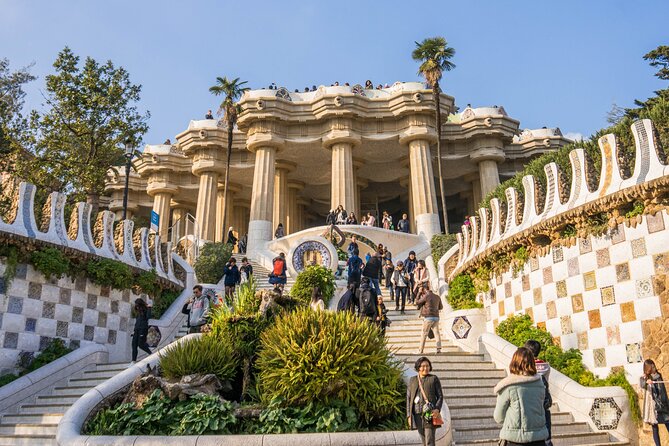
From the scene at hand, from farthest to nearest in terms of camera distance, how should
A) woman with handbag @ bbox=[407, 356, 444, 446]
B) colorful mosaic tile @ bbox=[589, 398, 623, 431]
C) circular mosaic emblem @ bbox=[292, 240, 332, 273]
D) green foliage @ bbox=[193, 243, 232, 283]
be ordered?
green foliage @ bbox=[193, 243, 232, 283] < circular mosaic emblem @ bbox=[292, 240, 332, 273] < colorful mosaic tile @ bbox=[589, 398, 623, 431] < woman with handbag @ bbox=[407, 356, 444, 446]

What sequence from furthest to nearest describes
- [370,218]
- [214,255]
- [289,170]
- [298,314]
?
[289,170]
[370,218]
[214,255]
[298,314]

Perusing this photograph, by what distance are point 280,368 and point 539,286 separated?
6.00 m

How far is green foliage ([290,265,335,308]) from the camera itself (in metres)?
16.2

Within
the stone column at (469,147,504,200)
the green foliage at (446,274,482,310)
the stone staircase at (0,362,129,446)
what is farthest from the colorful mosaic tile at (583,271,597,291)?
the stone column at (469,147,504,200)

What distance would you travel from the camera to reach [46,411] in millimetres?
10547

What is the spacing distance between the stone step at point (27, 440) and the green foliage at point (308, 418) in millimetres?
3587

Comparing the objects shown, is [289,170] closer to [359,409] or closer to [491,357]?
[491,357]

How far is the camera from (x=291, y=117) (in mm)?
34906

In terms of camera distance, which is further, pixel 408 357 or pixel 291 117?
pixel 291 117

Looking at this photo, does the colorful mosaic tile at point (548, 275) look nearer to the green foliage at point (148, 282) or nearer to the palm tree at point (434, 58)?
the green foliage at point (148, 282)

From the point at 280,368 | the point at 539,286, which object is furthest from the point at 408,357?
the point at 280,368

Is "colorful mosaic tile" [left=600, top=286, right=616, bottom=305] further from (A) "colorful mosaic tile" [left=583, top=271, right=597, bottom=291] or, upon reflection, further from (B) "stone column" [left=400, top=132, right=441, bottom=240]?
(B) "stone column" [left=400, top=132, right=441, bottom=240]

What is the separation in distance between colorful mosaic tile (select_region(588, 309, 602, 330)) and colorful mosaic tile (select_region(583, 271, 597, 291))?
1.40 feet

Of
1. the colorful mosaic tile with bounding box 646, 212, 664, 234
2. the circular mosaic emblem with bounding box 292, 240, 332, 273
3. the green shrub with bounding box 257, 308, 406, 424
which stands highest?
the circular mosaic emblem with bounding box 292, 240, 332, 273
